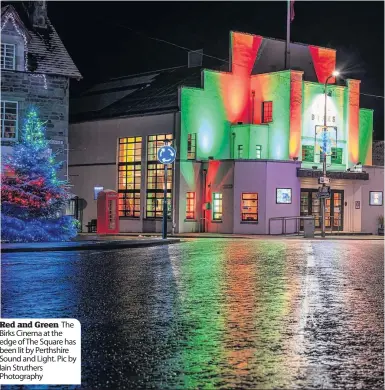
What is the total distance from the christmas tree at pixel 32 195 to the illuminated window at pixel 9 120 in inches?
152

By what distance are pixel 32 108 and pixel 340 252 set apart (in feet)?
50.6

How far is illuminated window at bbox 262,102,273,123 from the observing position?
154 ft

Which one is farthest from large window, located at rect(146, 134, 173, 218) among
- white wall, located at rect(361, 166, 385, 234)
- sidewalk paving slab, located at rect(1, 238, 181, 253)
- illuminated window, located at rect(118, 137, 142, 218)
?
sidewalk paving slab, located at rect(1, 238, 181, 253)

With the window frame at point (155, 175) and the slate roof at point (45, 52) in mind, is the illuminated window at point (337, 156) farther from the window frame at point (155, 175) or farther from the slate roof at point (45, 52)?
the slate roof at point (45, 52)

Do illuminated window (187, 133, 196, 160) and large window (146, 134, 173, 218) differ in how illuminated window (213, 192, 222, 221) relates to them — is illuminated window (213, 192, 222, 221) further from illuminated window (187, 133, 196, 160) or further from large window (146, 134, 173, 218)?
large window (146, 134, 173, 218)

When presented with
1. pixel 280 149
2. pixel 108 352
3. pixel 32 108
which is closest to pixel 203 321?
pixel 108 352

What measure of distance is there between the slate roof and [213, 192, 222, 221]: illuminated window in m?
12.3

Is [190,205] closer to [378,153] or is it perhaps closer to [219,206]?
[219,206]

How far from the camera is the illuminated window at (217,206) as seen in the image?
4472 centimetres

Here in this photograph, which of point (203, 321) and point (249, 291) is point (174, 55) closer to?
point (249, 291)

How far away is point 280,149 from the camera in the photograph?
46250 mm

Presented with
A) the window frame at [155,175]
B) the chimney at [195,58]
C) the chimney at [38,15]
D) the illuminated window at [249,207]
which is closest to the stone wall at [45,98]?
the chimney at [38,15]

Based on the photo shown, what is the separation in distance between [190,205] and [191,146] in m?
3.46

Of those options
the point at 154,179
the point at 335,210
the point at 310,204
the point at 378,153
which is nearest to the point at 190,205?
the point at 154,179
